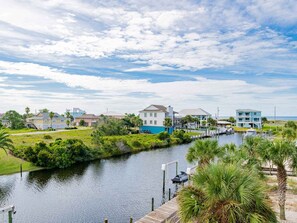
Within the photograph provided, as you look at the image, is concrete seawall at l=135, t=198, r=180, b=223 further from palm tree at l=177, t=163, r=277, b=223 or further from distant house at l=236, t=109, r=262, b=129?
distant house at l=236, t=109, r=262, b=129

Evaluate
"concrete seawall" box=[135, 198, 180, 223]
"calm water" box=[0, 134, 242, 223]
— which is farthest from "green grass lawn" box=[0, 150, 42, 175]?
"concrete seawall" box=[135, 198, 180, 223]

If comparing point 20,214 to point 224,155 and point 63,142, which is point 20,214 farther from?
point 63,142

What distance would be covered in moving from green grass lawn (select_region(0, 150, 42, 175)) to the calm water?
65.1 inches

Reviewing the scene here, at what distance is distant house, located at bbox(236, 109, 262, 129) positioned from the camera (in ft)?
366

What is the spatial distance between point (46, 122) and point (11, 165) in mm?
54171

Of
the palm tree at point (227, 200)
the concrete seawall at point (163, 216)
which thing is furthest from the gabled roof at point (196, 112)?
the palm tree at point (227, 200)

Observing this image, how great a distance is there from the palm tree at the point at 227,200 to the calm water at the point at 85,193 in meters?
12.0

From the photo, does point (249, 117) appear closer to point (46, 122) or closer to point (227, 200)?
point (46, 122)

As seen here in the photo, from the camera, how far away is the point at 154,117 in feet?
285

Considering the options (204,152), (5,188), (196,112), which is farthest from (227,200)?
(196,112)

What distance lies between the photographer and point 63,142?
130 feet

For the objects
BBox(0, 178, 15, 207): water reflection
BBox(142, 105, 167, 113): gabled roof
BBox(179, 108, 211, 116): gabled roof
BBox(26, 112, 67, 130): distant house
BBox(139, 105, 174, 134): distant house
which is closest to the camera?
BBox(0, 178, 15, 207): water reflection

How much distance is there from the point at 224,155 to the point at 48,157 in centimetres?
2417

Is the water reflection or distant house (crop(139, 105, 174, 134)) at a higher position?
distant house (crop(139, 105, 174, 134))
